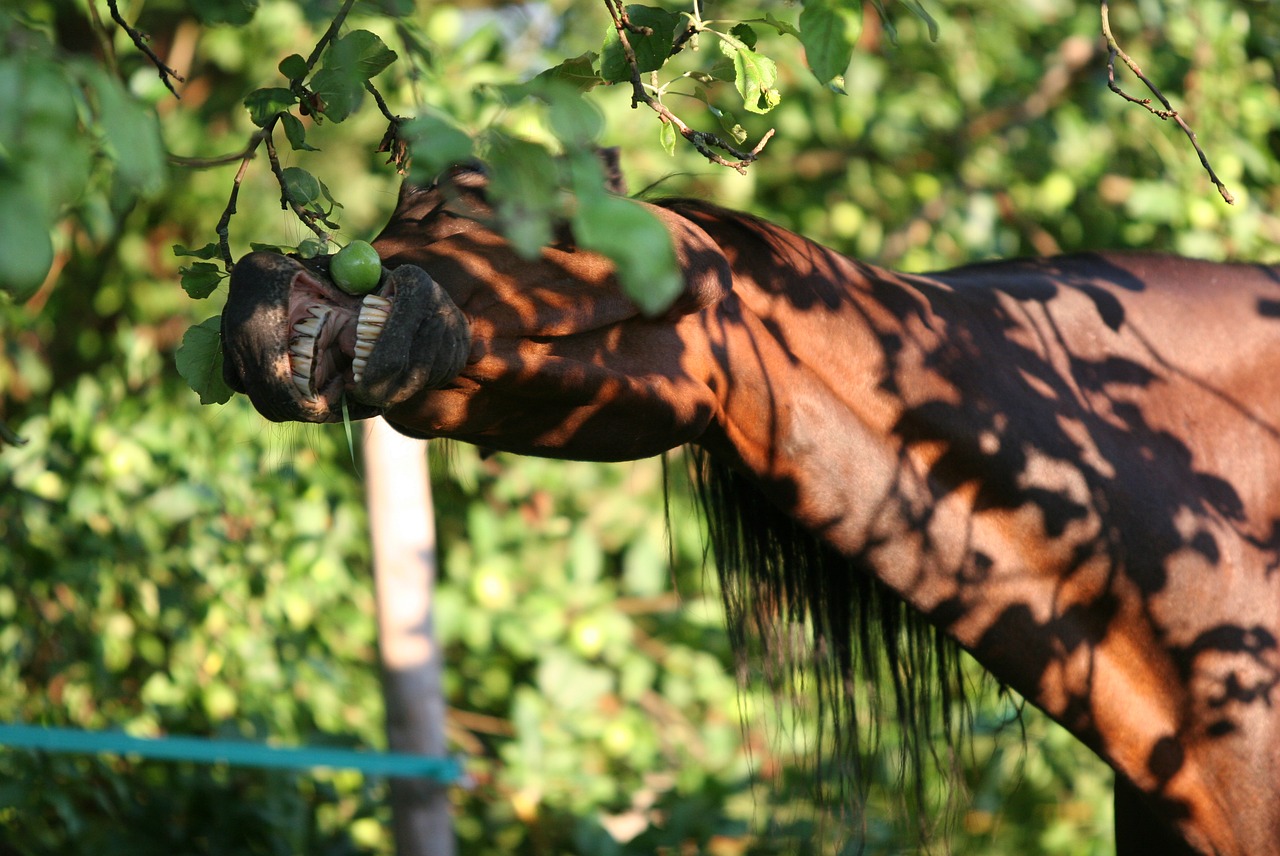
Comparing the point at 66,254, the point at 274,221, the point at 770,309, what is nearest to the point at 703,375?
the point at 770,309

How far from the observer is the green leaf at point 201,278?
1.22 m

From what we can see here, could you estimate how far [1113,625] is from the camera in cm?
148

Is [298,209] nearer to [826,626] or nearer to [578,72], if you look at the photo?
[578,72]

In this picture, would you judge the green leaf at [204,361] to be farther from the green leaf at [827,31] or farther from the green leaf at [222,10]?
the green leaf at [827,31]

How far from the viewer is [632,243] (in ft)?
2.14

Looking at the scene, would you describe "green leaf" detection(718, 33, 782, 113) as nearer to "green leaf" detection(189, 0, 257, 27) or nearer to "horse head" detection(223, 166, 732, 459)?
"horse head" detection(223, 166, 732, 459)

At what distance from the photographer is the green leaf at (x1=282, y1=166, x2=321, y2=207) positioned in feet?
4.07

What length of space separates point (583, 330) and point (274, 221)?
2.20 metres

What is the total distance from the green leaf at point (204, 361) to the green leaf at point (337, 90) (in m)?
0.23

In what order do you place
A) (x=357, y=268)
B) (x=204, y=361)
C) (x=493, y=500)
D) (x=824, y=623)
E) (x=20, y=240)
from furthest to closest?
(x=493, y=500)
(x=824, y=623)
(x=204, y=361)
(x=357, y=268)
(x=20, y=240)

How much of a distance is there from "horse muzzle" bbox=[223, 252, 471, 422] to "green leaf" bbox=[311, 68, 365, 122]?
0.17 m

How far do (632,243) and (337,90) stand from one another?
2.12 ft

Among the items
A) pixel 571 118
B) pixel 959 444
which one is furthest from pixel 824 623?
pixel 571 118

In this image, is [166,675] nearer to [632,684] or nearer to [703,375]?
[632,684]
